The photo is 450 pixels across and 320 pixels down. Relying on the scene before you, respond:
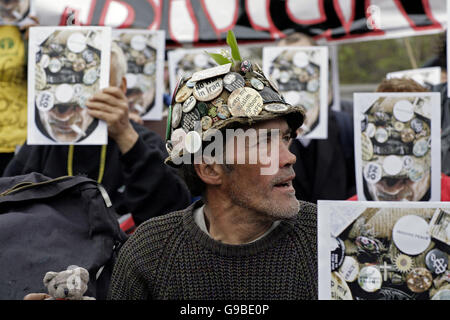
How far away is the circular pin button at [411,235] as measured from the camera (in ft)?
5.36

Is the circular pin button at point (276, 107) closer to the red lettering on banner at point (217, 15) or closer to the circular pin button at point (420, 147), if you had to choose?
the circular pin button at point (420, 147)

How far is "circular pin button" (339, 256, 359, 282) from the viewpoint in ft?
5.45

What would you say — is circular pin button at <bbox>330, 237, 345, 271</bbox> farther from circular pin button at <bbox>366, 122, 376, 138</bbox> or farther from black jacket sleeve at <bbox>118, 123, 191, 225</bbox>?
black jacket sleeve at <bbox>118, 123, 191, 225</bbox>

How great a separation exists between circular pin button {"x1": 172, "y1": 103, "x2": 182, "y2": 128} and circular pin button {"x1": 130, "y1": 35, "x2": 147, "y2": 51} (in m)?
1.94

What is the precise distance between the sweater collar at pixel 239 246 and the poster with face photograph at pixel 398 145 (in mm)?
843

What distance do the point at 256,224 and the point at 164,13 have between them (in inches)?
118

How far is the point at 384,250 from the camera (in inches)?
65.2

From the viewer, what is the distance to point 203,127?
6.57ft

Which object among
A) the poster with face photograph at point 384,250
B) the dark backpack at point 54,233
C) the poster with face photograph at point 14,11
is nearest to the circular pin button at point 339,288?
the poster with face photograph at point 384,250

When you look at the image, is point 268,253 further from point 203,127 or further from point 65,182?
point 65,182

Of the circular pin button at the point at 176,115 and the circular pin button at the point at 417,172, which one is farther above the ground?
the circular pin button at the point at 176,115

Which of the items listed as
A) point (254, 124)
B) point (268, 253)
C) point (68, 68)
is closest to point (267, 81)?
point (254, 124)

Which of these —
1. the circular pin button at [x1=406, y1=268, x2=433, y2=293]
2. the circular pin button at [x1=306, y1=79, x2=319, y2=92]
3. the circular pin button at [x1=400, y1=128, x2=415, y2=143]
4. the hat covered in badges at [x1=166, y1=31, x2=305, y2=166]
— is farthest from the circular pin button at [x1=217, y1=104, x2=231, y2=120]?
the circular pin button at [x1=306, y1=79, x2=319, y2=92]

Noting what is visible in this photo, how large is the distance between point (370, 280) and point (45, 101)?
5.91ft
